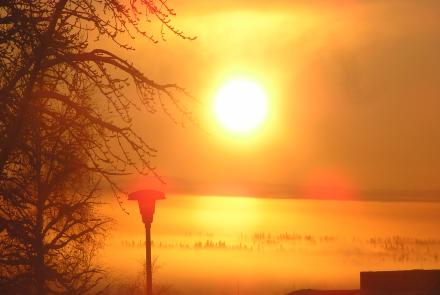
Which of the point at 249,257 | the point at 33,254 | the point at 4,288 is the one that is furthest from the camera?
the point at 249,257

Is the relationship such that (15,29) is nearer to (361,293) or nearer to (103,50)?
(103,50)

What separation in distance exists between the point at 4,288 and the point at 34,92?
218 centimetres

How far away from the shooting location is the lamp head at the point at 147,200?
666 inches

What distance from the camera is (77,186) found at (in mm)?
20312

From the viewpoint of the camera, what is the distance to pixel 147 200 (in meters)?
17.1

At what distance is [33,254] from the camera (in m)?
10.6

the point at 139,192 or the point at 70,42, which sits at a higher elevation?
the point at 70,42

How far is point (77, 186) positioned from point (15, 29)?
11328mm

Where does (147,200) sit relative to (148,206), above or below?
above

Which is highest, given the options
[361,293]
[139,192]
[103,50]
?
[103,50]

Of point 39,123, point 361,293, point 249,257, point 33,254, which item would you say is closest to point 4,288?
point 33,254

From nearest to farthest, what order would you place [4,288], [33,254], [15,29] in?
1. [15,29]
2. [4,288]
3. [33,254]

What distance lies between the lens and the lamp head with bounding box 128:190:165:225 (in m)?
16.9

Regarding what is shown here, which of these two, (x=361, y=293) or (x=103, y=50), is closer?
(x=103, y=50)
